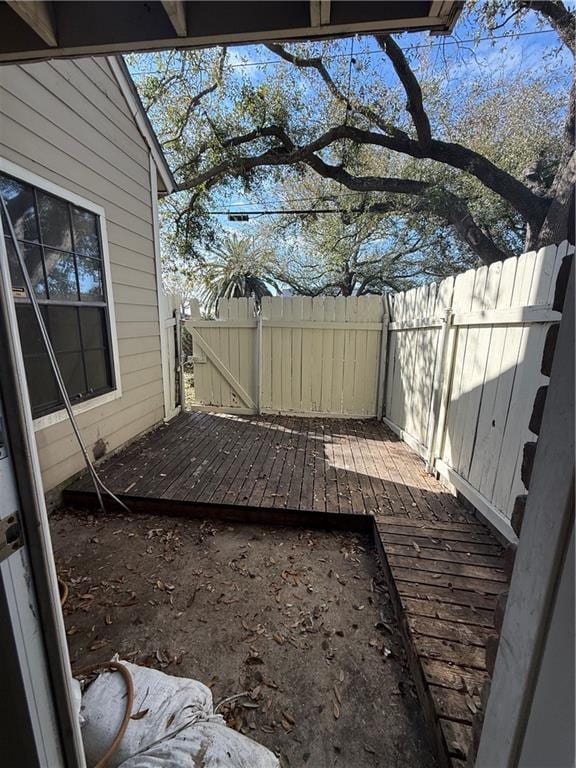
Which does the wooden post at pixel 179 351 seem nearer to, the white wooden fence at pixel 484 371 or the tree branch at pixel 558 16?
the white wooden fence at pixel 484 371

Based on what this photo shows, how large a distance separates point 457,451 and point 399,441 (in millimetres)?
1475

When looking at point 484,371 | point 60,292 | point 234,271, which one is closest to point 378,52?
point 484,371

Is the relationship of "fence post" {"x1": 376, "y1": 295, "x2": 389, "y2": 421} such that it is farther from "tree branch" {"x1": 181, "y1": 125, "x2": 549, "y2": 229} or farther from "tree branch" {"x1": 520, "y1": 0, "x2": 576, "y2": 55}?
"tree branch" {"x1": 520, "y1": 0, "x2": 576, "y2": 55}

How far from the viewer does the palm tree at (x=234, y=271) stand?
11.1 metres

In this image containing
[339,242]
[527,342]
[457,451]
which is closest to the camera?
[527,342]

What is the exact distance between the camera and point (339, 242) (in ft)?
34.8

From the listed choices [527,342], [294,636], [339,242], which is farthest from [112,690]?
[339,242]

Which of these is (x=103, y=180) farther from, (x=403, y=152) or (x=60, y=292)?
(x=403, y=152)

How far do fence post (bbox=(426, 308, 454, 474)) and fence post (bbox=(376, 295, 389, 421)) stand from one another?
1781 mm

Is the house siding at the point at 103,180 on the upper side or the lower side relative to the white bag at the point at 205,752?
upper

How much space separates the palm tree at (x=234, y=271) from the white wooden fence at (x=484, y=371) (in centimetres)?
834

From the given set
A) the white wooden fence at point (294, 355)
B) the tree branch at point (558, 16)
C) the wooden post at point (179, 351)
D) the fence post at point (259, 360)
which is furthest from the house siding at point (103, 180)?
the tree branch at point (558, 16)

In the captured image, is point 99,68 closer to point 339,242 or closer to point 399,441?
point 399,441

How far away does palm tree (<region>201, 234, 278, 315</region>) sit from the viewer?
36.5 feet
